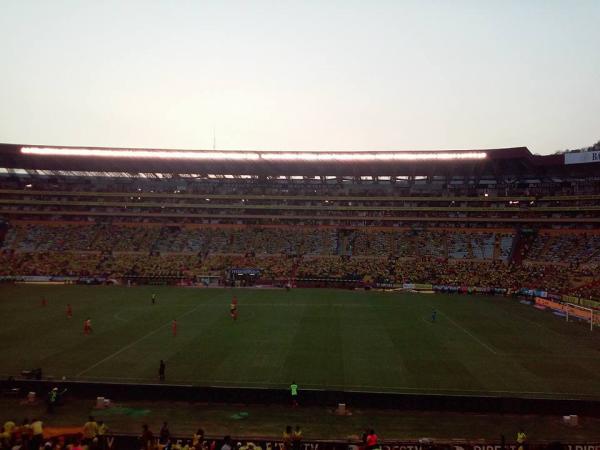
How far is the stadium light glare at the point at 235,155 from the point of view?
2519 inches

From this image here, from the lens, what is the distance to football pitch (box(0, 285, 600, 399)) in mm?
21719

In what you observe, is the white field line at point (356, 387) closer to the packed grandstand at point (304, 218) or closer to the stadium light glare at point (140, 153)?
the packed grandstand at point (304, 218)

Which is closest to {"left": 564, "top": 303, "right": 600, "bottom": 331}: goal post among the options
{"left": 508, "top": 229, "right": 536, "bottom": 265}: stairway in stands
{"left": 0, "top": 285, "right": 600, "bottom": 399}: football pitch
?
{"left": 0, "top": 285, "right": 600, "bottom": 399}: football pitch

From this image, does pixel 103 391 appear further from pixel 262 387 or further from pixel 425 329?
pixel 425 329

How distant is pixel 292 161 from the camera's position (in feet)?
221

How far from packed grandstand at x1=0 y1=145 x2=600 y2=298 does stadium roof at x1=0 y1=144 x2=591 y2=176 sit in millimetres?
305

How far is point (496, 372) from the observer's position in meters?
23.0

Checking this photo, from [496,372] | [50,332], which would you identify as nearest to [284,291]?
[50,332]

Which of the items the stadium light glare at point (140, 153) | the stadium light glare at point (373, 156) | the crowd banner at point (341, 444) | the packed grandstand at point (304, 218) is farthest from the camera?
the stadium light glare at point (140, 153)

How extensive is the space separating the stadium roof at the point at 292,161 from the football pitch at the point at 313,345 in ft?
83.5

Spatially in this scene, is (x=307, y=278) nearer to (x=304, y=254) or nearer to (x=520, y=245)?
(x=304, y=254)

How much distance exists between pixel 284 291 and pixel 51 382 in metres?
35.8

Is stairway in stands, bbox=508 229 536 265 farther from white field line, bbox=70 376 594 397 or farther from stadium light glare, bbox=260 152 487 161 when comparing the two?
white field line, bbox=70 376 594 397

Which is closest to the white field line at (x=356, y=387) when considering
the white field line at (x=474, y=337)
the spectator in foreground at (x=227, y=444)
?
the white field line at (x=474, y=337)
